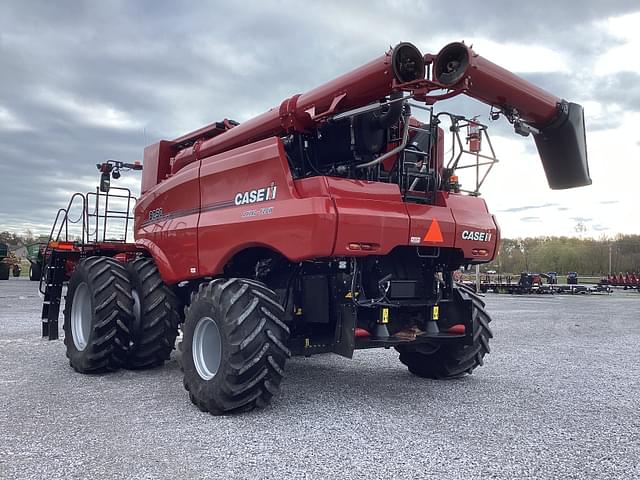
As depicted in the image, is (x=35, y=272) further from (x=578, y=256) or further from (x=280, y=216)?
(x=578, y=256)

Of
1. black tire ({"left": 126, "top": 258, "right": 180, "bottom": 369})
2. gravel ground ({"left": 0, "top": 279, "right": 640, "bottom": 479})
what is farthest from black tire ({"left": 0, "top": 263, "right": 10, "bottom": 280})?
black tire ({"left": 126, "top": 258, "right": 180, "bottom": 369})

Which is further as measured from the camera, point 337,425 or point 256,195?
point 256,195

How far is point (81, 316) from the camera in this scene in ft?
24.9

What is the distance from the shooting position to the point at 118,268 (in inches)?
280

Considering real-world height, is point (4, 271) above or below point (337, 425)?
above

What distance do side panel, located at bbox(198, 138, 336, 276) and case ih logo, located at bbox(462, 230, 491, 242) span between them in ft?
5.51

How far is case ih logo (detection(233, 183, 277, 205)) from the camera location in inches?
215

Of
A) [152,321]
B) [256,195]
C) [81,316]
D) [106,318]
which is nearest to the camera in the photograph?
[256,195]

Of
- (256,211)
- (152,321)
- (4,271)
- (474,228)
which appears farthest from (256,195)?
(4,271)

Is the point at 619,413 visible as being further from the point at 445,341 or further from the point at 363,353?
the point at 363,353

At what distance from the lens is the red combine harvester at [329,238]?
495 centimetres

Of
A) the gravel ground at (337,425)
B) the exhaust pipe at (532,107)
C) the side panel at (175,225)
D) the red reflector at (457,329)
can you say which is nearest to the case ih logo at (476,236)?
the exhaust pipe at (532,107)

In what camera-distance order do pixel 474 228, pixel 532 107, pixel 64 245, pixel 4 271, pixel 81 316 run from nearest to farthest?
1. pixel 532 107
2. pixel 474 228
3. pixel 81 316
4. pixel 64 245
5. pixel 4 271

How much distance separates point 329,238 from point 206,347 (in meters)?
1.73
